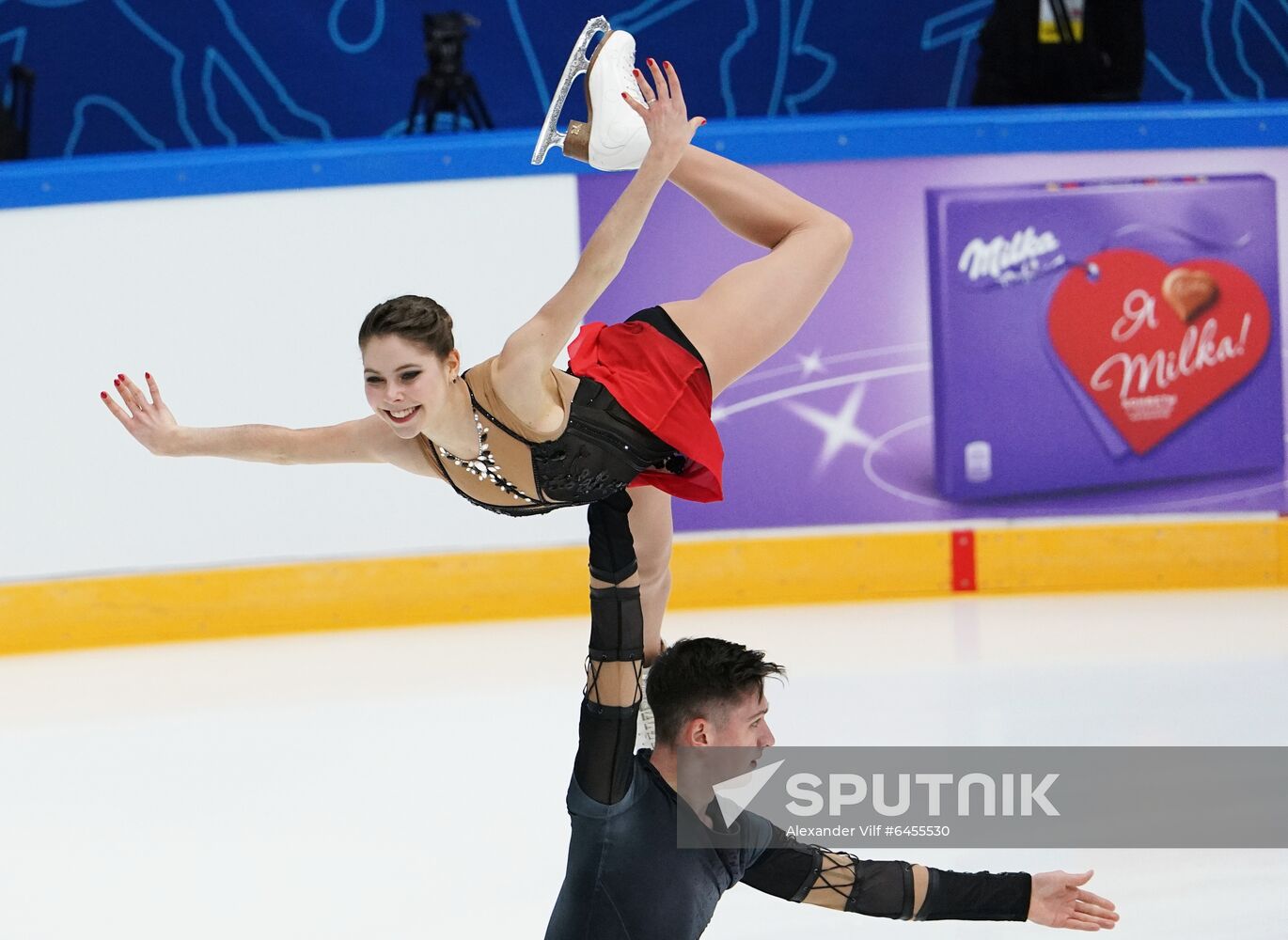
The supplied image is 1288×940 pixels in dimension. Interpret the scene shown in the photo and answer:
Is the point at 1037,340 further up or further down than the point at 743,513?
further up

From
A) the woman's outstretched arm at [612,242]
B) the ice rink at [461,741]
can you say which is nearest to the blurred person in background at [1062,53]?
the ice rink at [461,741]

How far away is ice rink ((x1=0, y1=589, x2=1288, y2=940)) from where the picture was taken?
3246mm

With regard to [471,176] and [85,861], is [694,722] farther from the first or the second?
[471,176]

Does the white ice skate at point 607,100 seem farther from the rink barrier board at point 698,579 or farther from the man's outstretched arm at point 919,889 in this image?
the rink barrier board at point 698,579

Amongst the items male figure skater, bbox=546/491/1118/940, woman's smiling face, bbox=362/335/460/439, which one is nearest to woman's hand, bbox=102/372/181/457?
woman's smiling face, bbox=362/335/460/439

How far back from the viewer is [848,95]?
284 inches

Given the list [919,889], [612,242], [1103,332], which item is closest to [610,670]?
[919,889]

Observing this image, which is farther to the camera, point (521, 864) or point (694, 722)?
point (521, 864)

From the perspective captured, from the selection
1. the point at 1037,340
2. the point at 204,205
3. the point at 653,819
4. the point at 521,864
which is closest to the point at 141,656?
the point at 204,205

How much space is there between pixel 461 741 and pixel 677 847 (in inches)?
82.3

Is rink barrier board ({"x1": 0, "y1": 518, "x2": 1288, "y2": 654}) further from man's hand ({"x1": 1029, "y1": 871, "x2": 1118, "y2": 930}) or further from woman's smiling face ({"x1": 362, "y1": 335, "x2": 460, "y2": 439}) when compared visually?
man's hand ({"x1": 1029, "y1": 871, "x2": 1118, "y2": 930})

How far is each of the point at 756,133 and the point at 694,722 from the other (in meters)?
3.41

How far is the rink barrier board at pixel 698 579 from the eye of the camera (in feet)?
18.0

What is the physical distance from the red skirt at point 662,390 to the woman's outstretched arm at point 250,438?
1.27 ft
